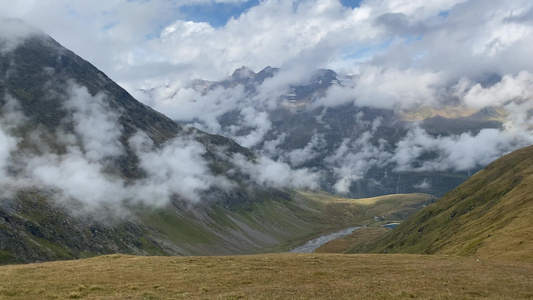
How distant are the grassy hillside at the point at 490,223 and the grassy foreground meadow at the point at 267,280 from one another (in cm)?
3138

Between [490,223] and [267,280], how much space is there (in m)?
110

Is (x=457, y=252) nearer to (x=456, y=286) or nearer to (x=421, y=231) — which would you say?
(x=456, y=286)

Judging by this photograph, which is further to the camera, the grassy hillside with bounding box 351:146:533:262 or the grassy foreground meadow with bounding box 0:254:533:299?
the grassy hillside with bounding box 351:146:533:262

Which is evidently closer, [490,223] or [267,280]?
[267,280]

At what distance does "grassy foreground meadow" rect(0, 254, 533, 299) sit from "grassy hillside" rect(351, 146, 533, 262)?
3138 cm

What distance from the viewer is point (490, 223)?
415 ft

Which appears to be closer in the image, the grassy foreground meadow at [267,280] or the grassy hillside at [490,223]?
the grassy foreground meadow at [267,280]

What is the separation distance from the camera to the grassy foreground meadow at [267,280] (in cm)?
3962

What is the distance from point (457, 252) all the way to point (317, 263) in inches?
2531

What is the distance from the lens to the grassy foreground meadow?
39.6 m

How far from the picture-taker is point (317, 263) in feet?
209

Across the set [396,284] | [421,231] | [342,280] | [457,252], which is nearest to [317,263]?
[342,280]

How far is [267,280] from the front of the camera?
Answer: 159 ft

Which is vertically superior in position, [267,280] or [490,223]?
[490,223]
